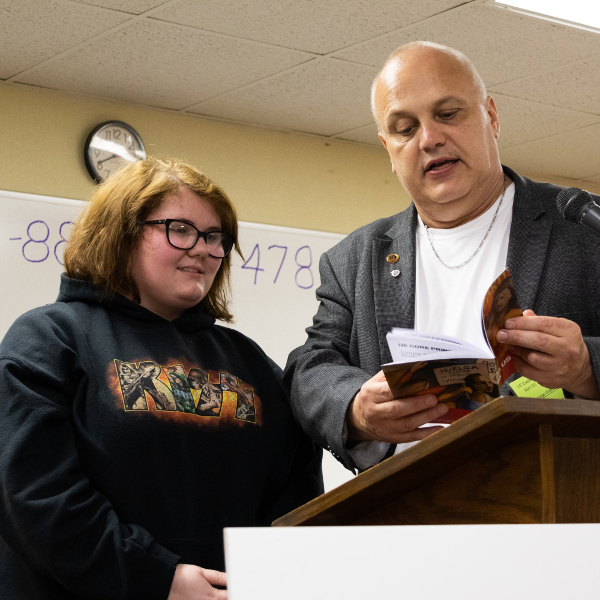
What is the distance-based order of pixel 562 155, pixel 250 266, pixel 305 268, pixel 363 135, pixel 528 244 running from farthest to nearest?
pixel 562 155
pixel 363 135
pixel 305 268
pixel 250 266
pixel 528 244

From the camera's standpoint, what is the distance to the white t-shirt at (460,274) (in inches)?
64.4

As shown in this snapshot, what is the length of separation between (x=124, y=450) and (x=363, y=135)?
324 centimetres

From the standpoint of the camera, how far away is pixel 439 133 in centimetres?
163

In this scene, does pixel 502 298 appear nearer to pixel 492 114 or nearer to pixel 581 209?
pixel 581 209

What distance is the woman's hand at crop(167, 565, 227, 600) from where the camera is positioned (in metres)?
1.51

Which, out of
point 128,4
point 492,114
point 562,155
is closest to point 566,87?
point 562,155

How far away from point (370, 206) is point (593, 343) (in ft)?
11.8

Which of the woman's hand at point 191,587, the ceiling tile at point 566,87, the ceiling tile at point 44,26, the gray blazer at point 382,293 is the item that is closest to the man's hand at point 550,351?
the gray blazer at point 382,293

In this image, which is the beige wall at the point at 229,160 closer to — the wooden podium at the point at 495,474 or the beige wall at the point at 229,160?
the beige wall at the point at 229,160

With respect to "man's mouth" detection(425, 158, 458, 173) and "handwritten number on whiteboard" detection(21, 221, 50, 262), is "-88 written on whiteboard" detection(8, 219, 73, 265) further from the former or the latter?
"man's mouth" detection(425, 158, 458, 173)

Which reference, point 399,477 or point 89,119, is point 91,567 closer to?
point 399,477

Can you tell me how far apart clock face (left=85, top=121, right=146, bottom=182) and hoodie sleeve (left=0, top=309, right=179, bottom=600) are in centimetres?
239

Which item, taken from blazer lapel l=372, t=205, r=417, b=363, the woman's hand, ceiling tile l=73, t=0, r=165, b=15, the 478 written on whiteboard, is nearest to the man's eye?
blazer lapel l=372, t=205, r=417, b=363

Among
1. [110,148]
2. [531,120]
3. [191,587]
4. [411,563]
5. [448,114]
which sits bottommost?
[191,587]
